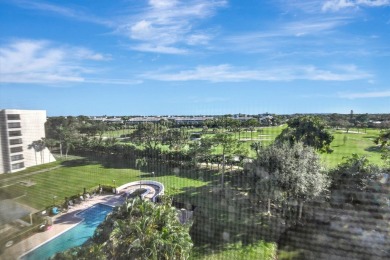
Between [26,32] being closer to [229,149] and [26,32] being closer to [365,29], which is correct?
[365,29]

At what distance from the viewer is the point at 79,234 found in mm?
2852

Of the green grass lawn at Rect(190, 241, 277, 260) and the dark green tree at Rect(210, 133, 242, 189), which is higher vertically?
the dark green tree at Rect(210, 133, 242, 189)

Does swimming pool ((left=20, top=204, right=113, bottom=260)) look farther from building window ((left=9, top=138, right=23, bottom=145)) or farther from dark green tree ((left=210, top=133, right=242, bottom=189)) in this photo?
dark green tree ((left=210, top=133, right=242, bottom=189))

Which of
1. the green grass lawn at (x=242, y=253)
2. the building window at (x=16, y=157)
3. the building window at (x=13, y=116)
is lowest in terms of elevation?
the green grass lawn at (x=242, y=253)

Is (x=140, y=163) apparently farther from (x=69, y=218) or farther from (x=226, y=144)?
(x=69, y=218)

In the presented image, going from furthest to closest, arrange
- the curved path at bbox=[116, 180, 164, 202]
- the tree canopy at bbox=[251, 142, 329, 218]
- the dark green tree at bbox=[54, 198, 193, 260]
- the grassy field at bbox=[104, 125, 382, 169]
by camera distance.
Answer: the curved path at bbox=[116, 180, 164, 202], the tree canopy at bbox=[251, 142, 329, 218], the grassy field at bbox=[104, 125, 382, 169], the dark green tree at bbox=[54, 198, 193, 260]

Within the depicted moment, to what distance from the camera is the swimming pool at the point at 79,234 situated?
2.25 meters

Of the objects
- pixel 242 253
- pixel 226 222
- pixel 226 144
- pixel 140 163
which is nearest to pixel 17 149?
pixel 242 253

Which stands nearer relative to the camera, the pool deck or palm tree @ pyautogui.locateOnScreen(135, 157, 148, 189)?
the pool deck

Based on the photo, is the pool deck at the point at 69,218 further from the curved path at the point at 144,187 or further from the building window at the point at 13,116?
the building window at the point at 13,116

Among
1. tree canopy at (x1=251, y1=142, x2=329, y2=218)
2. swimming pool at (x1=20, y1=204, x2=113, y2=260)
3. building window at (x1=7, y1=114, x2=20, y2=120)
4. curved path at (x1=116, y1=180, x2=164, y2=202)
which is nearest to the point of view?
building window at (x1=7, y1=114, x2=20, y2=120)

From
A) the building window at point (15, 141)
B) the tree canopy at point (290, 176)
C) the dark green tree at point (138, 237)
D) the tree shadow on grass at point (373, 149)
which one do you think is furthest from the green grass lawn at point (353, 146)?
the building window at point (15, 141)

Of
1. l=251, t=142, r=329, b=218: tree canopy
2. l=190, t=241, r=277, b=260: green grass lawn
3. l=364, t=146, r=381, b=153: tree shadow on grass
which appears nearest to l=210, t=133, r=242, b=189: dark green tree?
l=251, t=142, r=329, b=218: tree canopy

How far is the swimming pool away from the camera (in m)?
2.25
